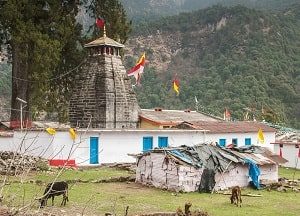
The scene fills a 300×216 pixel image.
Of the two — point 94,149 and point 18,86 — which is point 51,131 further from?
point 18,86

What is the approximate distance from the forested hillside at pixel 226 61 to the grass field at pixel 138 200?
38.4 meters

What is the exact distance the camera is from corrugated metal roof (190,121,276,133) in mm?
36312

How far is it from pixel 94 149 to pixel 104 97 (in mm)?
3855

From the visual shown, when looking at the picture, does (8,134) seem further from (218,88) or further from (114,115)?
(218,88)

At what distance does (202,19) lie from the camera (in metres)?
96.4

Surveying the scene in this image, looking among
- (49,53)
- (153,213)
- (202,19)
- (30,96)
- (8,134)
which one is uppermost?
(202,19)

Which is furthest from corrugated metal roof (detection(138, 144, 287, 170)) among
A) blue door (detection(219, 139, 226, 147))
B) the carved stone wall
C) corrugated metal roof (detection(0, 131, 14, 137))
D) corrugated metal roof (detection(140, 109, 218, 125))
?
corrugated metal roof (detection(0, 131, 14, 137))

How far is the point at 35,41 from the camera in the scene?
104 ft

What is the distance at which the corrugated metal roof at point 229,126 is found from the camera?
36312mm

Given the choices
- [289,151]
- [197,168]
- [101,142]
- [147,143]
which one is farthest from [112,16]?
[197,168]

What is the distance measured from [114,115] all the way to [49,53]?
563 centimetres

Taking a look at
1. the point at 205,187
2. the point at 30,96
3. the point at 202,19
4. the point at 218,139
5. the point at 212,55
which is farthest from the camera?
the point at 202,19

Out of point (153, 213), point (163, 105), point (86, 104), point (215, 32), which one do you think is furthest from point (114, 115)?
point (215, 32)

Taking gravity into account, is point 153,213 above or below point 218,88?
below
